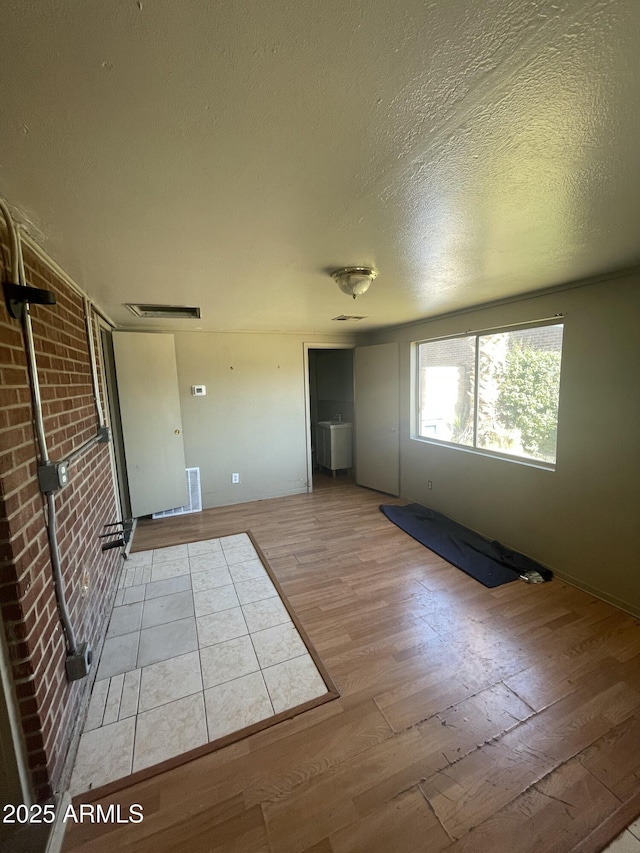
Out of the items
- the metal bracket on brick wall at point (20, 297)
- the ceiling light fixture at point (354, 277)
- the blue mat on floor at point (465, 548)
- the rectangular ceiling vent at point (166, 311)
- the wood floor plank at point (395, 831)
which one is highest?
the rectangular ceiling vent at point (166, 311)

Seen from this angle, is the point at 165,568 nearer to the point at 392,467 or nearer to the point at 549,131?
the point at 392,467

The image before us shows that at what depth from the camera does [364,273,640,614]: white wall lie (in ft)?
7.22

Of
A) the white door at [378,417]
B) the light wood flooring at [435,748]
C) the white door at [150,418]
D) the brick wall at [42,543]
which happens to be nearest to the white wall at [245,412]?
the white door at [150,418]

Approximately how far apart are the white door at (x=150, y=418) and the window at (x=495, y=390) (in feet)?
9.65

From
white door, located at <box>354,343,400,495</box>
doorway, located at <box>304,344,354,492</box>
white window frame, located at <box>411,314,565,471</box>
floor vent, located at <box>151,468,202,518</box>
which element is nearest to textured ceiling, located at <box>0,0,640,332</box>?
white window frame, located at <box>411,314,565,471</box>

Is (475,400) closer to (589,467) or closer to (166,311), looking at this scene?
(589,467)

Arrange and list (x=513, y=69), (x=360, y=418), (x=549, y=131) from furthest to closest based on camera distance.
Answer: (x=360, y=418)
(x=549, y=131)
(x=513, y=69)

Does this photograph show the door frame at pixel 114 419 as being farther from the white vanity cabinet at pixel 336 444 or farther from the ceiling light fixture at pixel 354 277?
the white vanity cabinet at pixel 336 444

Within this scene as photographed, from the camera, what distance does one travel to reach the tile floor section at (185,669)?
1501 millimetres

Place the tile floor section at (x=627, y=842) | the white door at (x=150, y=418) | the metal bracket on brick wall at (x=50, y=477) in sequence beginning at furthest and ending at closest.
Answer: the white door at (x=150, y=418) → the metal bracket on brick wall at (x=50, y=477) → the tile floor section at (x=627, y=842)

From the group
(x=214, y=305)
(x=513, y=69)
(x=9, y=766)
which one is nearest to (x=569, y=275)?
(x=513, y=69)

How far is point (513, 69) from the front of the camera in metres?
0.72

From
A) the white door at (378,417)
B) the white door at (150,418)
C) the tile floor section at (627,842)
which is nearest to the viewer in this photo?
the tile floor section at (627,842)

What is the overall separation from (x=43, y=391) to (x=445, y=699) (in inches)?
94.5
